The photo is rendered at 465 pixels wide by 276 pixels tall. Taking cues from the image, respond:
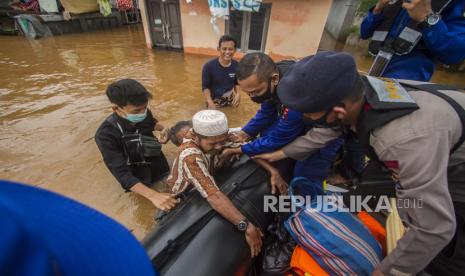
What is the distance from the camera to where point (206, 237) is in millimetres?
1354

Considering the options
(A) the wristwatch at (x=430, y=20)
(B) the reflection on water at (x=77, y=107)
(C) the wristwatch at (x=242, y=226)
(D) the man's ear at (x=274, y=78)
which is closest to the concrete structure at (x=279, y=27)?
(B) the reflection on water at (x=77, y=107)

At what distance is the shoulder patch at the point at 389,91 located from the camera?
956 mm

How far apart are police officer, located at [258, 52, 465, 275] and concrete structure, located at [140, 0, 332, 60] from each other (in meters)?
6.05

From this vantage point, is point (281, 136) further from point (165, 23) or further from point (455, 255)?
point (165, 23)

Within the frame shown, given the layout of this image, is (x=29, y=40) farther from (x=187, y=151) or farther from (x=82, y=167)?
(x=187, y=151)

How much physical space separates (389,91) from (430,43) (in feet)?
2.86

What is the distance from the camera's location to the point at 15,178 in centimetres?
276

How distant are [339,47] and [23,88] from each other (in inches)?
465

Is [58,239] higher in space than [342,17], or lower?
higher

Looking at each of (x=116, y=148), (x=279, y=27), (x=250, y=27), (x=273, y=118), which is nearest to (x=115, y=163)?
(x=116, y=148)

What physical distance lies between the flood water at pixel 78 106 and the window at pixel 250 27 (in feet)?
5.06

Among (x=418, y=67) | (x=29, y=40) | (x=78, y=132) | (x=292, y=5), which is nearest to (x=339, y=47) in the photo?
(x=292, y=5)

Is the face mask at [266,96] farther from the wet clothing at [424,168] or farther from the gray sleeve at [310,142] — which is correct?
the wet clothing at [424,168]

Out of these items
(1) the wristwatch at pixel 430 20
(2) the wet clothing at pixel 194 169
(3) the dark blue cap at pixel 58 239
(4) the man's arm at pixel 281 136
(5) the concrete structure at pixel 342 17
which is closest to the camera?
(3) the dark blue cap at pixel 58 239
